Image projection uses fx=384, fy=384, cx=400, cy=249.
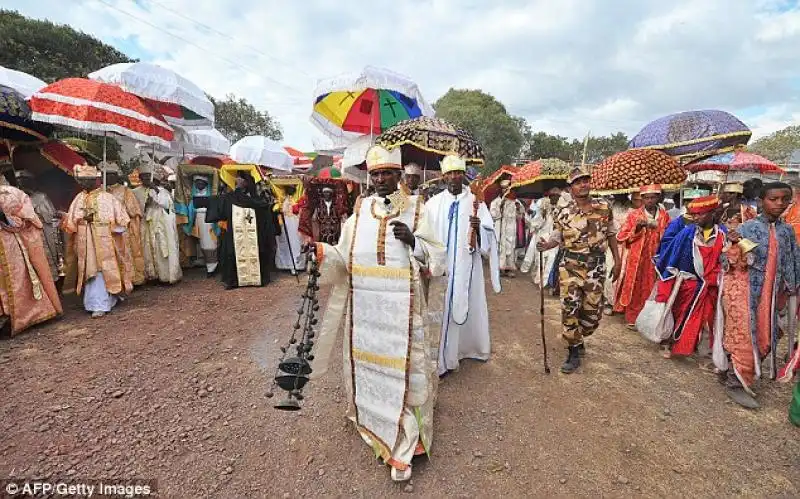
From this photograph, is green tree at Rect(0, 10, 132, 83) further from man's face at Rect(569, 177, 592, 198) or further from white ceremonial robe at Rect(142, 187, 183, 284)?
man's face at Rect(569, 177, 592, 198)

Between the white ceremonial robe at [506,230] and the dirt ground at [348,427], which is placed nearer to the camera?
the dirt ground at [348,427]

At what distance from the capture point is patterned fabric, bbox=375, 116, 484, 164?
416 centimetres

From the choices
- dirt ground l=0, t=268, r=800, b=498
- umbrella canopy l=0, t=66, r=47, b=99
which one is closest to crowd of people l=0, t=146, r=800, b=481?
dirt ground l=0, t=268, r=800, b=498

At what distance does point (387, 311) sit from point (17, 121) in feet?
21.3

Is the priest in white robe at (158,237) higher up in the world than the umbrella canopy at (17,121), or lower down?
lower down

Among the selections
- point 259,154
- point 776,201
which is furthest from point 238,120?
point 776,201

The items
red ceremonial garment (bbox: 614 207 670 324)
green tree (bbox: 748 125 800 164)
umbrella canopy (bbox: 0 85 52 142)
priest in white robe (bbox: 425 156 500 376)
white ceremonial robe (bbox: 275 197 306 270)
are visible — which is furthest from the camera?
green tree (bbox: 748 125 800 164)

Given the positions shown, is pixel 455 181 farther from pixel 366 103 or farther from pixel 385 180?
pixel 366 103

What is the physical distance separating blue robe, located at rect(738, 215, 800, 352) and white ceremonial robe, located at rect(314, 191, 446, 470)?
3.06 meters

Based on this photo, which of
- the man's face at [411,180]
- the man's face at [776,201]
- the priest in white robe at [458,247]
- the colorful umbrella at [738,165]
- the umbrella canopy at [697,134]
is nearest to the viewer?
the man's face at [776,201]

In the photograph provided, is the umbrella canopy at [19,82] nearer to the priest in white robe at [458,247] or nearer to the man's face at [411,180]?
the man's face at [411,180]

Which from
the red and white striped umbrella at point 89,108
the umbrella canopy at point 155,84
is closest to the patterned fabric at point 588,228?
the red and white striped umbrella at point 89,108

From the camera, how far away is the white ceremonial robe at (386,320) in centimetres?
249

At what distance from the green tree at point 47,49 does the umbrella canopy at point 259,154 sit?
12.3m
